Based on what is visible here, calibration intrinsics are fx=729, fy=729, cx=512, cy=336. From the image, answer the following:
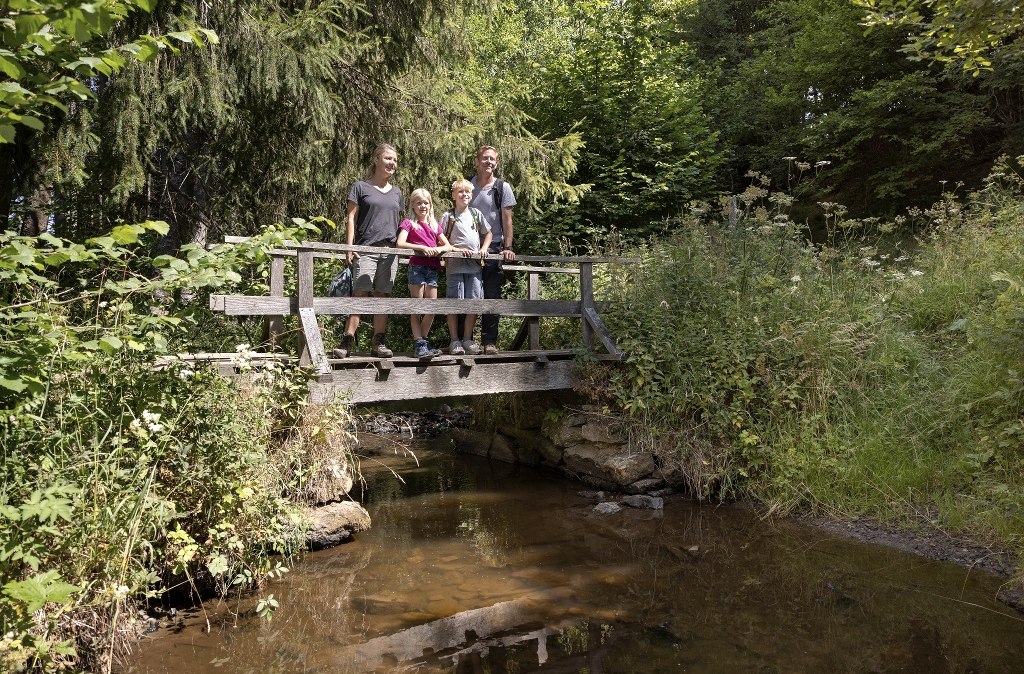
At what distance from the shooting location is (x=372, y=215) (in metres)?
6.93

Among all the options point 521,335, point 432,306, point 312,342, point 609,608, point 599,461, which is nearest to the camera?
point 609,608

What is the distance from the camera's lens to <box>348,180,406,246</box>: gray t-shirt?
22.7 feet

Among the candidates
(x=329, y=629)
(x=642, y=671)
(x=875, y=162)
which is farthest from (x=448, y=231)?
(x=875, y=162)

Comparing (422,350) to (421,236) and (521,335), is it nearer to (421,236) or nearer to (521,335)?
(421,236)

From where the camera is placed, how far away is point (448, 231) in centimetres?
739

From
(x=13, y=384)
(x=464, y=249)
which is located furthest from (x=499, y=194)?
(x=13, y=384)

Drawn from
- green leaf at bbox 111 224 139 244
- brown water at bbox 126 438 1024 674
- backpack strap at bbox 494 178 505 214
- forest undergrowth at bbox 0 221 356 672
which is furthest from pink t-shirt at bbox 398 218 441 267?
green leaf at bbox 111 224 139 244

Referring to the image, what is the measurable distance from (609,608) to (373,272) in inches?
151

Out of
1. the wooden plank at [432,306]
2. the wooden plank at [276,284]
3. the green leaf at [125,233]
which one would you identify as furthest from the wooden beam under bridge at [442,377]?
the green leaf at [125,233]

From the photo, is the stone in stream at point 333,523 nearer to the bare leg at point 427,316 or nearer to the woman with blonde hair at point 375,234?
the woman with blonde hair at point 375,234

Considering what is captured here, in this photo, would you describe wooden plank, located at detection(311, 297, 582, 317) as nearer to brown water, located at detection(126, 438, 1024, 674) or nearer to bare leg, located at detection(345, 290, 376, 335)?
bare leg, located at detection(345, 290, 376, 335)

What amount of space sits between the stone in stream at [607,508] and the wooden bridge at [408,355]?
1.52m

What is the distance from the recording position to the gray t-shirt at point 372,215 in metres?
6.93

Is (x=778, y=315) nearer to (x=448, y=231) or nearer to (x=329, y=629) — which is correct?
(x=448, y=231)
